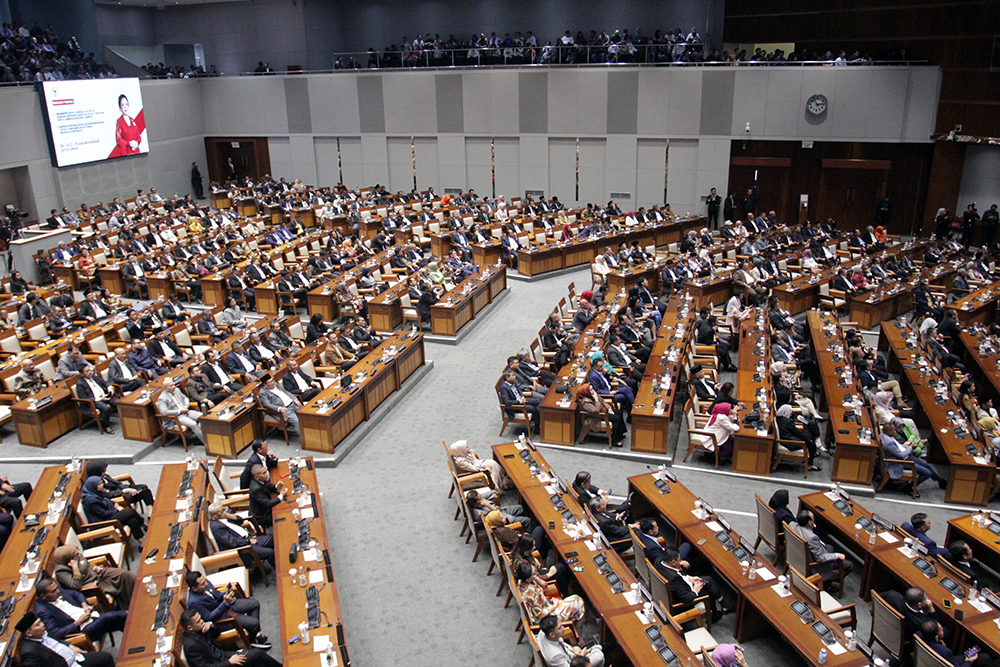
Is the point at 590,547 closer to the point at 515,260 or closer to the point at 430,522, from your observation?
the point at 430,522

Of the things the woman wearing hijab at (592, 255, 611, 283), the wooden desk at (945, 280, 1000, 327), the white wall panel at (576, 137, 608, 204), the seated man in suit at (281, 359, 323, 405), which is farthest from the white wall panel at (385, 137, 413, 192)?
the wooden desk at (945, 280, 1000, 327)

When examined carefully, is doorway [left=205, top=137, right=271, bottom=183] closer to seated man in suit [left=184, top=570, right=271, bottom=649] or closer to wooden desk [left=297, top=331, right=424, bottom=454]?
wooden desk [left=297, top=331, right=424, bottom=454]

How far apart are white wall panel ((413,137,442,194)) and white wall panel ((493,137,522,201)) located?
2.52m

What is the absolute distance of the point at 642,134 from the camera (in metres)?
27.0

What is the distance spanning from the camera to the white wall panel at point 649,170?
27156 millimetres

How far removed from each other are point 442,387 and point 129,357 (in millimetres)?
5401

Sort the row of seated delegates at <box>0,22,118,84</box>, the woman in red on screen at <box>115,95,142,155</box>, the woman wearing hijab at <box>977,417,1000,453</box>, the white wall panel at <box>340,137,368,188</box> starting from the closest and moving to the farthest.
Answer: the woman wearing hijab at <box>977,417,1000,453</box>
the row of seated delegates at <box>0,22,118,84</box>
the woman in red on screen at <box>115,95,142,155</box>
the white wall panel at <box>340,137,368,188</box>

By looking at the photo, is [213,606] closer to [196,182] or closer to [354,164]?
[354,164]

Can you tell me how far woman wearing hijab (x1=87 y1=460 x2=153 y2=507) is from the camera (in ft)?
30.0

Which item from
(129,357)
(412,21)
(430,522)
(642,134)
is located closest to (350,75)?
(412,21)

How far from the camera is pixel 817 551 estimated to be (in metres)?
8.09

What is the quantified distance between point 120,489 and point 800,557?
8114 mm

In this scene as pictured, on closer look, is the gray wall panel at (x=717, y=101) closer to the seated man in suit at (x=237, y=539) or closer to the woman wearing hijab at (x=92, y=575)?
the seated man in suit at (x=237, y=539)

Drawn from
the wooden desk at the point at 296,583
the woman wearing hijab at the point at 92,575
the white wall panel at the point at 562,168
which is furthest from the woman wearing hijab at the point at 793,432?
the white wall panel at the point at 562,168
